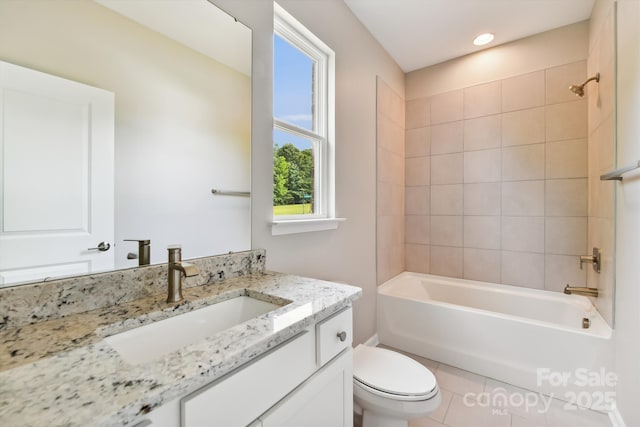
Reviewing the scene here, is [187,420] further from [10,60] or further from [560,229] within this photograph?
[560,229]

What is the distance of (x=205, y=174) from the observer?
1.16 metres

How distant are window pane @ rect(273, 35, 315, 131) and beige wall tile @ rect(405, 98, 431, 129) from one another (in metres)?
1.53

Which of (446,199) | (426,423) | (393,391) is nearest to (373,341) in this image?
(426,423)

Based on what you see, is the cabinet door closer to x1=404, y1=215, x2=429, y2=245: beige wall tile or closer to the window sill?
the window sill

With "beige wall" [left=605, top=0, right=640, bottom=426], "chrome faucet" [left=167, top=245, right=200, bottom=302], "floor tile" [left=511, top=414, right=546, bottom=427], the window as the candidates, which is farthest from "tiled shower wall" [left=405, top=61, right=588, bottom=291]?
"chrome faucet" [left=167, top=245, right=200, bottom=302]

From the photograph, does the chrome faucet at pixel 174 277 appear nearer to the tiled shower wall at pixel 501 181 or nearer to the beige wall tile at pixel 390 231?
the beige wall tile at pixel 390 231

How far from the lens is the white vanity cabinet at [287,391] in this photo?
0.54 m

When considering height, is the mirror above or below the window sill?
above

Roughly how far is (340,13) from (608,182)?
6.73 feet

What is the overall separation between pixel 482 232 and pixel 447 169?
2.28 feet

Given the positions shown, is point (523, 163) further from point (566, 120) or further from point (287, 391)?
point (287, 391)

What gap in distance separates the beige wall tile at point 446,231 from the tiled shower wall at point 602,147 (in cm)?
93

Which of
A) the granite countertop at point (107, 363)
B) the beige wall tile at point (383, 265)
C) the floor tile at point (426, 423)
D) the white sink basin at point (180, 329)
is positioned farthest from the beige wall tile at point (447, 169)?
the white sink basin at point (180, 329)

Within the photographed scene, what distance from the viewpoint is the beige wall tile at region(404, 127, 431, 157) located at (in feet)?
9.46
